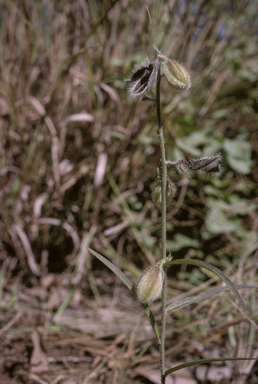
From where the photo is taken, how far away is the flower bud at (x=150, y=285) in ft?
1.89

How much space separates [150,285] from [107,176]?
0.84m

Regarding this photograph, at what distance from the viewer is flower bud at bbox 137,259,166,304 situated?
0.57 m

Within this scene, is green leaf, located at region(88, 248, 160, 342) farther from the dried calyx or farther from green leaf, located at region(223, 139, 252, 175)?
green leaf, located at region(223, 139, 252, 175)

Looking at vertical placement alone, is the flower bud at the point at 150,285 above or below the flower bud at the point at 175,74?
below

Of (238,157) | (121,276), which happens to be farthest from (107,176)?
(121,276)

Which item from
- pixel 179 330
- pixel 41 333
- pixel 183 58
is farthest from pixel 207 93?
pixel 41 333

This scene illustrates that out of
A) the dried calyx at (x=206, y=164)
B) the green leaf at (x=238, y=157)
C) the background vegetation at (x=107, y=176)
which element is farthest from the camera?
the green leaf at (x=238, y=157)

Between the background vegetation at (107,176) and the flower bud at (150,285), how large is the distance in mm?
553

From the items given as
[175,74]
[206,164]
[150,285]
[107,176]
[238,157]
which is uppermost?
[238,157]

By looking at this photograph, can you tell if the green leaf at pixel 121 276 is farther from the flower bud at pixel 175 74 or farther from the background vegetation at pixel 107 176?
the background vegetation at pixel 107 176

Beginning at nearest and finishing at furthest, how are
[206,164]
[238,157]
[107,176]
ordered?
1. [206,164]
2. [107,176]
3. [238,157]

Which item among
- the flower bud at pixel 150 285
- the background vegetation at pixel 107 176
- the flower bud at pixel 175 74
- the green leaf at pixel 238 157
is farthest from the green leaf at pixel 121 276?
the green leaf at pixel 238 157

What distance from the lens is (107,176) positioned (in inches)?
54.4

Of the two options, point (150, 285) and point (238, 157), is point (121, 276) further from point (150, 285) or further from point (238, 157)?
point (238, 157)
